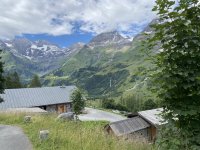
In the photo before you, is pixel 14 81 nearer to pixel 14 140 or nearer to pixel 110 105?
pixel 110 105

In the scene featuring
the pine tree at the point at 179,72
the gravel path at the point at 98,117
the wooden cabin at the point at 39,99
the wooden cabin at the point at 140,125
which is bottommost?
the gravel path at the point at 98,117

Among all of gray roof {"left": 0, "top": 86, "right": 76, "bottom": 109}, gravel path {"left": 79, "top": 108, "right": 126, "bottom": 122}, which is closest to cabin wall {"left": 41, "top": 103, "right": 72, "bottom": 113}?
gray roof {"left": 0, "top": 86, "right": 76, "bottom": 109}

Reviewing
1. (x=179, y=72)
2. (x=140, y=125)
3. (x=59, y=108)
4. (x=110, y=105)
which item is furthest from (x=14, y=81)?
(x=179, y=72)

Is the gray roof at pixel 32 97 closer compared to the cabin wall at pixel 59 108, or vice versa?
the gray roof at pixel 32 97

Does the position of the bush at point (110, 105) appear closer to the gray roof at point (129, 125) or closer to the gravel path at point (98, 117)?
the gravel path at point (98, 117)

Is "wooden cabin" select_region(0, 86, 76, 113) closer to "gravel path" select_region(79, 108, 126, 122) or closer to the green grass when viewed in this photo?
"gravel path" select_region(79, 108, 126, 122)

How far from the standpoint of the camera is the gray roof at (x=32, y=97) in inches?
2738

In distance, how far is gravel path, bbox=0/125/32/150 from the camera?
12539 mm

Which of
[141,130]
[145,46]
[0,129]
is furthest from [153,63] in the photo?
[141,130]

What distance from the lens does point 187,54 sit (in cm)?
710

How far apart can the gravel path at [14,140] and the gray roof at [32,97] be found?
53460 mm

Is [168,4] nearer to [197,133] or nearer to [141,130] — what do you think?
[197,133]

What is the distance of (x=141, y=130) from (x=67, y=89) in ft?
133

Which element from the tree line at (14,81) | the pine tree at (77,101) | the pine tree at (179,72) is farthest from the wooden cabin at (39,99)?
the pine tree at (179,72)
